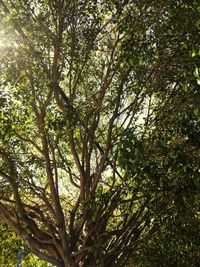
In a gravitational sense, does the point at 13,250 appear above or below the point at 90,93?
below

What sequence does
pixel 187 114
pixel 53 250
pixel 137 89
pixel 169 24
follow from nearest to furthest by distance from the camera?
pixel 187 114 < pixel 169 24 < pixel 137 89 < pixel 53 250

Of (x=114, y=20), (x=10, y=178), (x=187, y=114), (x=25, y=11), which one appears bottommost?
(x=187, y=114)

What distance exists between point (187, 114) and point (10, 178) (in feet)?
15.8

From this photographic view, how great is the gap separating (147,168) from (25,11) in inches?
193

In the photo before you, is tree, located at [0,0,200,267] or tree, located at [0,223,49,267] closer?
tree, located at [0,0,200,267]

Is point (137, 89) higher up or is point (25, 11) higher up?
point (25, 11)

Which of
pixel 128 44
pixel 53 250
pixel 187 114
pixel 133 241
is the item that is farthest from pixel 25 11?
pixel 133 241

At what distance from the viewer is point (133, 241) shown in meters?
9.69

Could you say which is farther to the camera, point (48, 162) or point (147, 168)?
point (48, 162)

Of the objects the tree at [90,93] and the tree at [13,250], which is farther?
the tree at [13,250]

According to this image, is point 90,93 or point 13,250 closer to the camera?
point 90,93

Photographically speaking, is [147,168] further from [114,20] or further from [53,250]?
[53,250]

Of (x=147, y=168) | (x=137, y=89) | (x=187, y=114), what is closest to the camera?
(x=147, y=168)

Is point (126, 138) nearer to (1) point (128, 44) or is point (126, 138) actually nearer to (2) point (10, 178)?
(1) point (128, 44)
